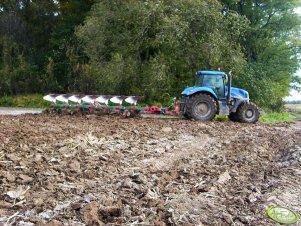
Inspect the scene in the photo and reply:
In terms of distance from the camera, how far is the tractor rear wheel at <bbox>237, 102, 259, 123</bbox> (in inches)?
512

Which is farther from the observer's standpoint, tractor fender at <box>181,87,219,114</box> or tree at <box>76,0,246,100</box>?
tree at <box>76,0,246,100</box>

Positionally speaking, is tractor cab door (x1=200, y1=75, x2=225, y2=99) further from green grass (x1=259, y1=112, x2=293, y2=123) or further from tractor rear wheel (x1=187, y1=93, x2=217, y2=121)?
green grass (x1=259, y1=112, x2=293, y2=123)

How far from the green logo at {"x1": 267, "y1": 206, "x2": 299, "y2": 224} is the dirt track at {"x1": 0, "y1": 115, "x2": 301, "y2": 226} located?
3.6 inches

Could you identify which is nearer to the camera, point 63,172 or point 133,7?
point 63,172

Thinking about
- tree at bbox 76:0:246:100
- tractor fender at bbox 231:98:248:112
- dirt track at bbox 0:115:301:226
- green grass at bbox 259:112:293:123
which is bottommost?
green grass at bbox 259:112:293:123

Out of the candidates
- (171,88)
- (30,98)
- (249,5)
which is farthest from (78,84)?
(249,5)

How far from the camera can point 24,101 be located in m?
21.0

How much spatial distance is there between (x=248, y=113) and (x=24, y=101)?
13.3 m

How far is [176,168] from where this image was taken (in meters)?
5.83

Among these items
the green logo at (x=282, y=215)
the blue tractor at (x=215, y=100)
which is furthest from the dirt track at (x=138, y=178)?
the blue tractor at (x=215, y=100)

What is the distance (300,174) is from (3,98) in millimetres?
19408

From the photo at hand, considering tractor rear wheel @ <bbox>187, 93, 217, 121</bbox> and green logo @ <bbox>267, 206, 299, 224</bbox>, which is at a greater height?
tractor rear wheel @ <bbox>187, 93, 217, 121</bbox>

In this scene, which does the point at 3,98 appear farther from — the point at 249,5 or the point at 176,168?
the point at 176,168

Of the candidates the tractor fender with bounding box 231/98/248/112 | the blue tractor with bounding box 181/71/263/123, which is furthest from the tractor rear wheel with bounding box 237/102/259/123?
the tractor fender with bounding box 231/98/248/112
